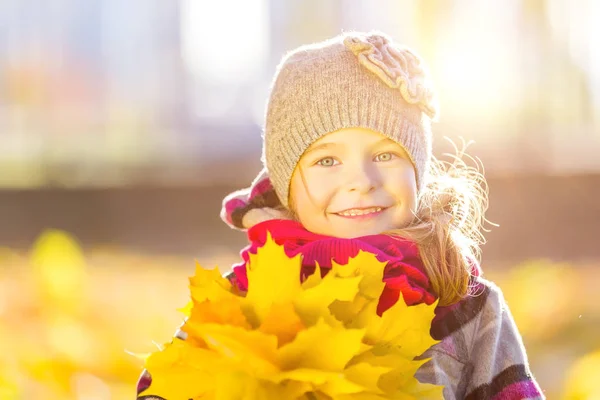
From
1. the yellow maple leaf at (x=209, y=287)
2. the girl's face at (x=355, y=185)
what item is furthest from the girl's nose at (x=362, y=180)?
the yellow maple leaf at (x=209, y=287)

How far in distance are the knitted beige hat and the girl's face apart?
0.11ft

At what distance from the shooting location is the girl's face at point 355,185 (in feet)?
7.89

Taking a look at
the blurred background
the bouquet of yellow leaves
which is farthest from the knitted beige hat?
the blurred background

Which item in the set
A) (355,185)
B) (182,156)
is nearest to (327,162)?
(355,185)

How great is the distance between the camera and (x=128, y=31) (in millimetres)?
15180

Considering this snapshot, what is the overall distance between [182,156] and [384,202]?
11517 millimetres

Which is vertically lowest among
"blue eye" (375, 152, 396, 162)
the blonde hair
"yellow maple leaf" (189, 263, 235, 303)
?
the blonde hair

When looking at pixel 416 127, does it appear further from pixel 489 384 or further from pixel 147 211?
pixel 147 211

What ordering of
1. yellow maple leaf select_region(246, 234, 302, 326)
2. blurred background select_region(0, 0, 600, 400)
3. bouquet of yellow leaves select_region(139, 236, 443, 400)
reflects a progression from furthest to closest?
blurred background select_region(0, 0, 600, 400)
yellow maple leaf select_region(246, 234, 302, 326)
bouquet of yellow leaves select_region(139, 236, 443, 400)

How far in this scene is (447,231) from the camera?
250 centimetres

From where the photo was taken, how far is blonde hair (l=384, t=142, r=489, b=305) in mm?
2381

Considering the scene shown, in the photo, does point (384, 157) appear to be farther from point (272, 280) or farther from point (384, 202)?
point (272, 280)

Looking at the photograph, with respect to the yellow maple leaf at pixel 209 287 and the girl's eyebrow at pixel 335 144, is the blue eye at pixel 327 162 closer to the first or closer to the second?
the girl's eyebrow at pixel 335 144

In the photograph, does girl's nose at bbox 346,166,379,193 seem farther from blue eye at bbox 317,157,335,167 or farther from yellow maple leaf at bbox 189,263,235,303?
yellow maple leaf at bbox 189,263,235,303
